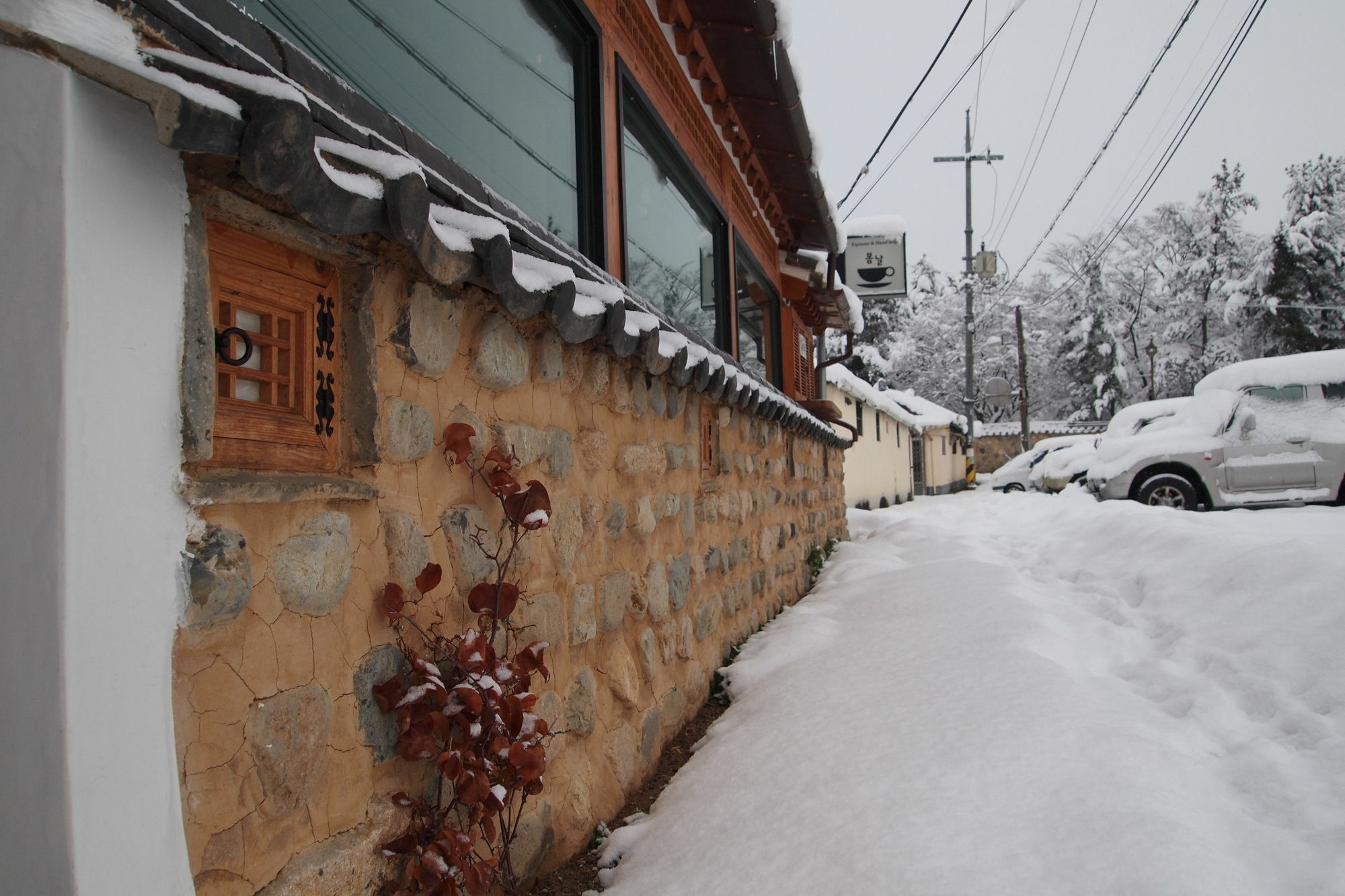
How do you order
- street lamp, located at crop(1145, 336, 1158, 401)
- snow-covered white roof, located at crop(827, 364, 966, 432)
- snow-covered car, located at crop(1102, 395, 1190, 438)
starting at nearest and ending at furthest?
1. snow-covered car, located at crop(1102, 395, 1190, 438)
2. snow-covered white roof, located at crop(827, 364, 966, 432)
3. street lamp, located at crop(1145, 336, 1158, 401)

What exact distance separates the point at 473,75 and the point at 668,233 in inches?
85.1

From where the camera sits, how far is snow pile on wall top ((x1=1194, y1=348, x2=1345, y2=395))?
9.28 m

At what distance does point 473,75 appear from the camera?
2445 millimetres

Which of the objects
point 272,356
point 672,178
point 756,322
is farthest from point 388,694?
point 756,322

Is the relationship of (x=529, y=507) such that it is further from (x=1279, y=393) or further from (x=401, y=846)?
(x=1279, y=393)

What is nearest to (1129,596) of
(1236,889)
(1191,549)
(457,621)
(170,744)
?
(1191,549)

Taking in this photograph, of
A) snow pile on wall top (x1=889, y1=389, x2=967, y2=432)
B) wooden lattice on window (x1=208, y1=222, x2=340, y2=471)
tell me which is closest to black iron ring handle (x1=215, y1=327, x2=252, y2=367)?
wooden lattice on window (x1=208, y1=222, x2=340, y2=471)

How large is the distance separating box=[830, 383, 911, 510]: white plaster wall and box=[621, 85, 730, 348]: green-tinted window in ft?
25.0

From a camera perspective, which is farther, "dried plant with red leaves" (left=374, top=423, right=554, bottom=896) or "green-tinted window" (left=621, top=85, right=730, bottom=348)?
"green-tinted window" (left=621, top=85, right=730, bottom=348)

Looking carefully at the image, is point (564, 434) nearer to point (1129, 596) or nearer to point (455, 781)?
point (455, 781)

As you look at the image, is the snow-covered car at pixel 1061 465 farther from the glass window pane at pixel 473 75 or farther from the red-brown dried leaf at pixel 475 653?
the red-brown dried leaf at pixel 475 653

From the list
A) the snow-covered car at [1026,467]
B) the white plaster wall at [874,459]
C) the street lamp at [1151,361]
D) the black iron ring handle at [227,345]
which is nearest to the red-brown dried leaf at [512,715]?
the black iron ring handle at [227,345]

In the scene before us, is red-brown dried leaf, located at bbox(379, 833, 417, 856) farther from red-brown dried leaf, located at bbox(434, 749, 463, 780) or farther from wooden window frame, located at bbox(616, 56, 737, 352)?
wooden window frame, located at bbox(616, 56, 737, 352)

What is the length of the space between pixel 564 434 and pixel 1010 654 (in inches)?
93.5
